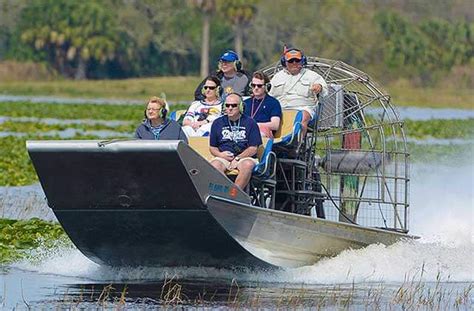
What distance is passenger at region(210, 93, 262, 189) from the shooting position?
617 inches

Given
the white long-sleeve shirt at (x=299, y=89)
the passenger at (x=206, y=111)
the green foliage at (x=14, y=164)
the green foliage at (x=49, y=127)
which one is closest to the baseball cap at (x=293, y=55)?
the white long-sleeve shirt at (x=299, y=89)

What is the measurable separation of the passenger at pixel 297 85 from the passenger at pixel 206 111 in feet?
3.29

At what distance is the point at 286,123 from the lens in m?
17.1

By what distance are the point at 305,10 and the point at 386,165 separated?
84.6m

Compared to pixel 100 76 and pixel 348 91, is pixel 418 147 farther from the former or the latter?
pixel 100 76

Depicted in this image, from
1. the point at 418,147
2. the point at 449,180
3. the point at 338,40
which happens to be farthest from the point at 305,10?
the point at 449,180

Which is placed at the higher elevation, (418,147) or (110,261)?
(110,261)

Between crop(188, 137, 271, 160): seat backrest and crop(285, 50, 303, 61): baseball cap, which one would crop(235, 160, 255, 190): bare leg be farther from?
crop(285, 50, 303, 61): baseball cap

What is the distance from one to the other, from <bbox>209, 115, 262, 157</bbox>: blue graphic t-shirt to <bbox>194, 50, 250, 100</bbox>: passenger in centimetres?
167

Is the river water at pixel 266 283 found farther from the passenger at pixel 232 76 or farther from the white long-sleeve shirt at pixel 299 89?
the passenger at pixel 232 76

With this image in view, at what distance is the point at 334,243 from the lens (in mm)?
17172

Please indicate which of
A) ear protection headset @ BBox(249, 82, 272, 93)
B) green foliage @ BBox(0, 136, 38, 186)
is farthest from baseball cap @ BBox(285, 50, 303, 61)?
green foliage @ BBox(0, 136, 38, 186)

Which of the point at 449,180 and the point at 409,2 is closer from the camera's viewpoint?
the point at 449,180

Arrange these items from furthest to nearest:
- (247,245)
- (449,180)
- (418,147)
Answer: (418,147) < (449,180) < (247,245)
